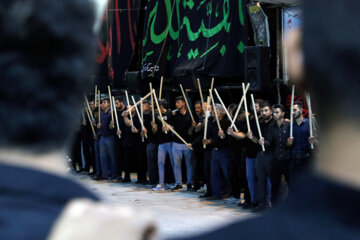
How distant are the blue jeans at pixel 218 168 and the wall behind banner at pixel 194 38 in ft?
9.43

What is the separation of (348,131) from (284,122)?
8367 millimetres

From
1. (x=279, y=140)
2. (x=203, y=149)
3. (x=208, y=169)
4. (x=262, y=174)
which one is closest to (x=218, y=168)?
(x=208, y=169)

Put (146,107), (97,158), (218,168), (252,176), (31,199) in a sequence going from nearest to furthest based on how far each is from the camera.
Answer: (31,199) < (252,176) < (218,168) < (146,107) < (97,158)

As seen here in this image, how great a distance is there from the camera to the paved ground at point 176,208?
26.4ft

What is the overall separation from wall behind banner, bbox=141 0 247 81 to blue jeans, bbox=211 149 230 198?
2.87 m

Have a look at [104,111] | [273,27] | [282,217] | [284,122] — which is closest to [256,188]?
[284,122]

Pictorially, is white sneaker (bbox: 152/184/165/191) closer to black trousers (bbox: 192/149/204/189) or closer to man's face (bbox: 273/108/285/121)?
black trousers (bbox: 192/149/204/189)

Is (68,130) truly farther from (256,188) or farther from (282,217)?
(256,188)

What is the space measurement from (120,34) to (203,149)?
6459 millimetres

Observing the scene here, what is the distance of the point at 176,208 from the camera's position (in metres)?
9.82

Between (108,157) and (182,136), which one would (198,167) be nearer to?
(182,136)

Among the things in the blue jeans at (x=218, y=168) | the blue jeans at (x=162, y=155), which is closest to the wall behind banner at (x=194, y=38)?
the blue jeans at (x=162, y=155)

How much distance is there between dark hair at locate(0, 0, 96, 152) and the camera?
94 centimetres

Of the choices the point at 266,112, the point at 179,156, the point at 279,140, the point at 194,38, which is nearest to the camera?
the point at 279,140
